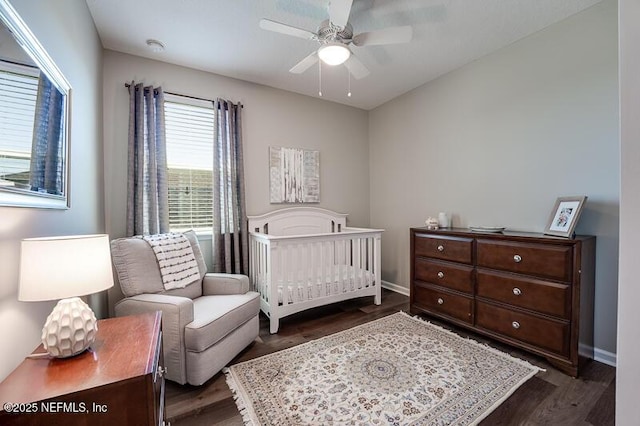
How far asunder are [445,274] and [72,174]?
2.98 metres

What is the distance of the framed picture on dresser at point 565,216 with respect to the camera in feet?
6.47

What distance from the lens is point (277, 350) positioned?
88.3 inches

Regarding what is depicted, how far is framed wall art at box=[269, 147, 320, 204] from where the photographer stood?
3.39 metres

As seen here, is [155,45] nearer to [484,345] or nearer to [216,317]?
[216,317]

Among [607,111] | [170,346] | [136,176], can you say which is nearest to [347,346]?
[170,346]

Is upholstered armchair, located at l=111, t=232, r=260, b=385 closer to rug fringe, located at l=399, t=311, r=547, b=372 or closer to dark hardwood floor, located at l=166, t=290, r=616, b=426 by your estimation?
dark hardwood floor, located at l=166, t=290, r=616, b=426

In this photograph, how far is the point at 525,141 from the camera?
2.45 meters

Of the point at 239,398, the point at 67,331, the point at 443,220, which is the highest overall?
the point at 443,220

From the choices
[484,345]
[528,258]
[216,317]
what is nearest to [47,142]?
[216,317]

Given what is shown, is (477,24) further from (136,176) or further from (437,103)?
A: (136,176)

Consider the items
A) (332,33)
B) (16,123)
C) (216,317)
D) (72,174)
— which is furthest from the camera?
(332,33)

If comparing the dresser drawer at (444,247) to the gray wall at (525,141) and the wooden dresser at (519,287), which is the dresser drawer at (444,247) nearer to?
the wooden dresser at (519,287)

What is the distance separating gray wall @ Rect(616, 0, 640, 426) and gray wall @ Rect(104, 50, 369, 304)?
9.60 ft

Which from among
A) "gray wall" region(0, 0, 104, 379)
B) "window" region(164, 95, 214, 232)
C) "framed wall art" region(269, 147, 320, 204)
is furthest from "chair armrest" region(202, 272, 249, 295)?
"framed wall art" region(269, 147, 320, 204)
